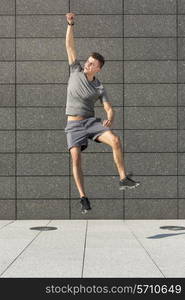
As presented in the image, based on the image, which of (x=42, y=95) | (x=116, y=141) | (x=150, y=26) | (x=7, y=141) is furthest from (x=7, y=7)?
(x=116, y=141)

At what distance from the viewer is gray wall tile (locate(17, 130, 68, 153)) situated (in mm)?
11273

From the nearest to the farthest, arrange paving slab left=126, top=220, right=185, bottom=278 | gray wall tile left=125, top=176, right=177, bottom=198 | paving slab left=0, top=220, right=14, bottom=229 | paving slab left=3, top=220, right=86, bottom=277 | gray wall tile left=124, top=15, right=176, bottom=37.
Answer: paving slab left=3, top=220, right=86, bottom=277, paving slab left=126, top=220, right=185, bottom=278, paving slab left=0, top=220, right=14, bottom=229, gray wall tile left=125, top=176, right=177, bottom=198, gray wall tile left=124, top=15, right=176, bottom=37

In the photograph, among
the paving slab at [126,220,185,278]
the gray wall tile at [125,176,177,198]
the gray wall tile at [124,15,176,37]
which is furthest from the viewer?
the gray wall tile at [124,15,176,37]

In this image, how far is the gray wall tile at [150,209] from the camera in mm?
11234

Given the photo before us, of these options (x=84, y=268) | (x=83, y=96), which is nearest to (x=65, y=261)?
(x=84, y=268)

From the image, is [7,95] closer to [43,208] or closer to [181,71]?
[43,208]

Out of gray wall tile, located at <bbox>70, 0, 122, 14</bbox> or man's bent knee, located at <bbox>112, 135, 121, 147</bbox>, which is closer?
man's bent knee, located at <bbox>112, 135, 121, 147</bbox>

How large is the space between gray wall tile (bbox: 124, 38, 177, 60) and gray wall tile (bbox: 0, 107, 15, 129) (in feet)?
9.25

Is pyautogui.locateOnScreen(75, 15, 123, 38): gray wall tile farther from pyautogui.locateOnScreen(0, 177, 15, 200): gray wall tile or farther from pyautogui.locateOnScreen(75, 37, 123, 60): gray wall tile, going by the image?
pyautogui.locateOnScreen(0, 177, 15, 200): gray wall tile

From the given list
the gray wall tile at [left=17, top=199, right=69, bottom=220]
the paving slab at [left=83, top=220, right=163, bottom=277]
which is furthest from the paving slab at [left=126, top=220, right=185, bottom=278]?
the gray wall tile at [left=17, top=199, right=69, bottom=220]

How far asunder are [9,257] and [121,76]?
5.88 metres

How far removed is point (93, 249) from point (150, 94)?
4.97 metres

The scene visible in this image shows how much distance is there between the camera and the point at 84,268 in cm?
581

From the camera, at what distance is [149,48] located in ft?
37.1
